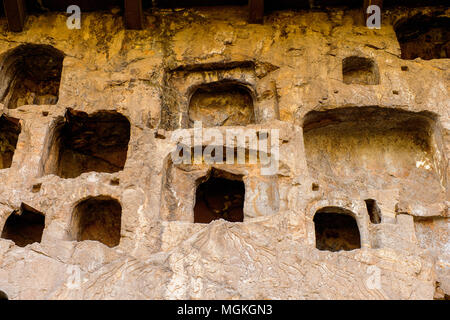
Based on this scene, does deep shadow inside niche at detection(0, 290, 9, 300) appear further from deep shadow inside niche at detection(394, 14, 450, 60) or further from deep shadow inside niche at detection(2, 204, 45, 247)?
deep shadow inside niche at detection(394, 14, 450, 60)

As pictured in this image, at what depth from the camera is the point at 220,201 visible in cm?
837

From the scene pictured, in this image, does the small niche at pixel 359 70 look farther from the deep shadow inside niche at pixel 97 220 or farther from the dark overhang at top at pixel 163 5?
the deep shadow inside niche at pixel 97 220

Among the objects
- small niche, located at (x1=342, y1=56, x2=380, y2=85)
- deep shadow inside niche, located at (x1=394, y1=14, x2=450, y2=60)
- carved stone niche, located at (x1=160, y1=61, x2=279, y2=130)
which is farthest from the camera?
deep shadow inside niche, located at (x1=394, y1=14, x2=450, y2=60)

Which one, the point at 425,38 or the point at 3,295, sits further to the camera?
the point at 425,38

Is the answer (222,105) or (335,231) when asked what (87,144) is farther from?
(335,231)

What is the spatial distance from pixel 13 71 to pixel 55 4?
1262 millimetres

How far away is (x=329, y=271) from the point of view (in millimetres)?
6059

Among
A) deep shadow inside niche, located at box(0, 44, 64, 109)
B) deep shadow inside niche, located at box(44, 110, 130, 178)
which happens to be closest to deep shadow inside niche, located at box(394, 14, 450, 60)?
deep shadow inside niche, located at box(44, 110, 130, 178)

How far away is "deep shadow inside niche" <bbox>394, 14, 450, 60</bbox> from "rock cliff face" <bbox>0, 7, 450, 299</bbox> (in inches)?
0.9

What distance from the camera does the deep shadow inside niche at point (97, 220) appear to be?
7.04 m

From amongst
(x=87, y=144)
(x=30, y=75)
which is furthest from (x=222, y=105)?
(x=30, y=75)

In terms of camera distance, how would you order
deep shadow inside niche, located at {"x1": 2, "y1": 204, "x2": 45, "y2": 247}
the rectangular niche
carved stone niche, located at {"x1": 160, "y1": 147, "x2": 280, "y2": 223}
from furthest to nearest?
the rectangular niche → deep shadow inside niche, located at {"x1": 2, "y1": 204, "x2": 45, "y2": 247} → carved stone niche, located at {"x1": 160, "y1": 147, "x2": 280, "y2": 223}

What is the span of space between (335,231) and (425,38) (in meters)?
3.93

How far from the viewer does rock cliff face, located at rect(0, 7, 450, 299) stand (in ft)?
20.0
